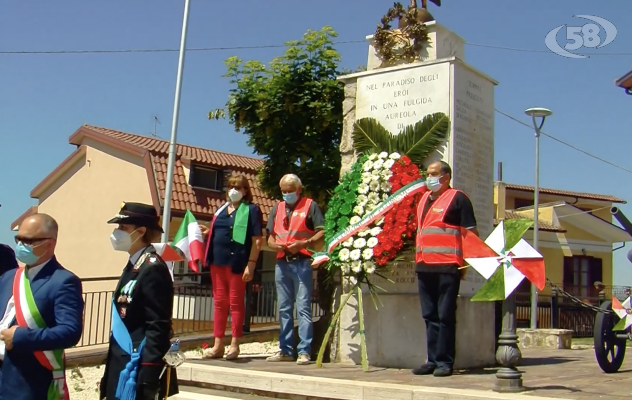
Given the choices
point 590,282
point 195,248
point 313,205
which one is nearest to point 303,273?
point 313,205

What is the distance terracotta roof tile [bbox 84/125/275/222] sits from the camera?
25.9m

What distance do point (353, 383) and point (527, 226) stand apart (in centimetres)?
186

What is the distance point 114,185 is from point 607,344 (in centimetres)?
2320

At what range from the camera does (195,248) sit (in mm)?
9164

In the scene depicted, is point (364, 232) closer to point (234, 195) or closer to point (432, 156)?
point (432, 156)

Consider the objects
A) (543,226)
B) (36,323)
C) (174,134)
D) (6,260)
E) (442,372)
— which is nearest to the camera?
(36,323)

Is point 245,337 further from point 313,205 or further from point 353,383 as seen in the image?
point 353,383

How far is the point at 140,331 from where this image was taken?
13.5ft

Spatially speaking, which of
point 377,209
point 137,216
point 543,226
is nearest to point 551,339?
point 377,209

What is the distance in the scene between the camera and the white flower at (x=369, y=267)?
309 inches

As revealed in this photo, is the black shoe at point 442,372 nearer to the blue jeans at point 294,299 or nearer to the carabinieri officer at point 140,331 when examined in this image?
the blue jeans at point 294,299

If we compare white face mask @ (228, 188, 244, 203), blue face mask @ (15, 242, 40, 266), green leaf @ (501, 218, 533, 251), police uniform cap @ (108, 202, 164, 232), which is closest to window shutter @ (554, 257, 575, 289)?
white face mask @ (228, 188, 244, 203)

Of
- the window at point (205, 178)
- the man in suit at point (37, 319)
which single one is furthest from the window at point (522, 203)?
the man in suit at point (37, 319)

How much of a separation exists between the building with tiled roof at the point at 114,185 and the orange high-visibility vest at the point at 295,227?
17.1 m
